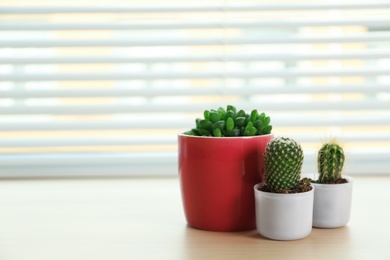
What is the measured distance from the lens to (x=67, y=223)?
2.91ft

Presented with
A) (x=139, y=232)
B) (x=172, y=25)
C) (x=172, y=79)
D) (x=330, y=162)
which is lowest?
(x=139, y=232)

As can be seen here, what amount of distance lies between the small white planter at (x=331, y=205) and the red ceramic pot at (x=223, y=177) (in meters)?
0.08

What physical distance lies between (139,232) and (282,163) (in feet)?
0.73

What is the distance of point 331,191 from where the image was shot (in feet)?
2.72

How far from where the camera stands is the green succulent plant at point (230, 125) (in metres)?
0.83

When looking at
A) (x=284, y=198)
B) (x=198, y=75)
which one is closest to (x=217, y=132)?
(x=284, y=198)

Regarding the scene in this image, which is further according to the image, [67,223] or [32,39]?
[32,39]

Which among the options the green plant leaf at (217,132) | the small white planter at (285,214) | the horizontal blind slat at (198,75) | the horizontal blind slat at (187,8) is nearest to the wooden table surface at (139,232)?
the small white planter at (285,214)

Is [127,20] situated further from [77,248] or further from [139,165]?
[77,248]

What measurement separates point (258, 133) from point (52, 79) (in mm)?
579

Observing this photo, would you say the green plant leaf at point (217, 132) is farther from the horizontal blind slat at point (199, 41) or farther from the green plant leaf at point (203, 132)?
the horizontal blind slat at point (199, 41)

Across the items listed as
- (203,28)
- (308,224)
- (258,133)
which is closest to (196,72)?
(203,28)

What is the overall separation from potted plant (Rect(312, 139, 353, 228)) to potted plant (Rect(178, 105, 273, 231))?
0.08 metres

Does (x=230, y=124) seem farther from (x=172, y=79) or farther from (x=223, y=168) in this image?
(x=172, y=79)
